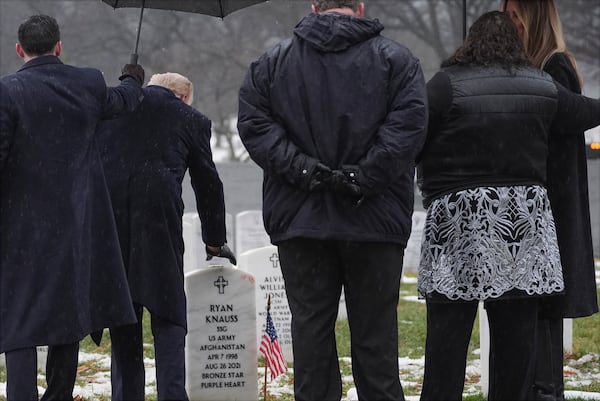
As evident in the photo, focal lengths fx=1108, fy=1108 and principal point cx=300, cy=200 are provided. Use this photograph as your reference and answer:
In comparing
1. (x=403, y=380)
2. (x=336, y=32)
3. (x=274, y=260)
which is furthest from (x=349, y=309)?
(x=274, y=260)

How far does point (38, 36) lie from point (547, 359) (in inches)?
112

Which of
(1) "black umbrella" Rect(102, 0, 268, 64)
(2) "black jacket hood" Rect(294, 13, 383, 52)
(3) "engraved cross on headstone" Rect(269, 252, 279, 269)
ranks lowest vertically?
(3) "engraved cross on headstone" Rect(269, 252, 279, 269)

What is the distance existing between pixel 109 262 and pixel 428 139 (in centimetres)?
159

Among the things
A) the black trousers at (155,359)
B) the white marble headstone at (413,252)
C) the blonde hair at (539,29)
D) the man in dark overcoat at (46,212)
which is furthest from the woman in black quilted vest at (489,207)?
the white marble headstone at (413,252)

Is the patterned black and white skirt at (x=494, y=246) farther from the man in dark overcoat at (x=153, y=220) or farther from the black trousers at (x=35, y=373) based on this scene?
the black trousers at (x=35, y=373)

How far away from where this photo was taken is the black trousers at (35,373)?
4891mm

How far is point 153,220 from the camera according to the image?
5617 millimetres

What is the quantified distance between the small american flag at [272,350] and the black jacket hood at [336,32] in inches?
110

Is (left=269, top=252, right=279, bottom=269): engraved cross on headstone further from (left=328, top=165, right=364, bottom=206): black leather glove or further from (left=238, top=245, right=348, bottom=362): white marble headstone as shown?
(left=328, top=165, right=364, bottom=206): black leather glove

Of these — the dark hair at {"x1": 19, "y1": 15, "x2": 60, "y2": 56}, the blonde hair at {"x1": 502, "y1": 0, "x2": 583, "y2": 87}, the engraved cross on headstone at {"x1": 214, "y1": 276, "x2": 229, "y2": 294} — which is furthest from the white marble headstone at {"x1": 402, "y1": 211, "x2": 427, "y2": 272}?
the dark hair at {"x1": 19, "y1": 15, "x2": 60, "y2": 56}

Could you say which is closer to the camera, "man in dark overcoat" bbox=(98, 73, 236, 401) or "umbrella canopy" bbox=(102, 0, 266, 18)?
"man in dark overcoat" bbox=(98, 73, 236, 401)

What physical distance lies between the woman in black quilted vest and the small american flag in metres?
2.19

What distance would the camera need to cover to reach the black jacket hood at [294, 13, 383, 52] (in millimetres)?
4434

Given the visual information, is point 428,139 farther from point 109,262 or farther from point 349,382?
point 349,382
